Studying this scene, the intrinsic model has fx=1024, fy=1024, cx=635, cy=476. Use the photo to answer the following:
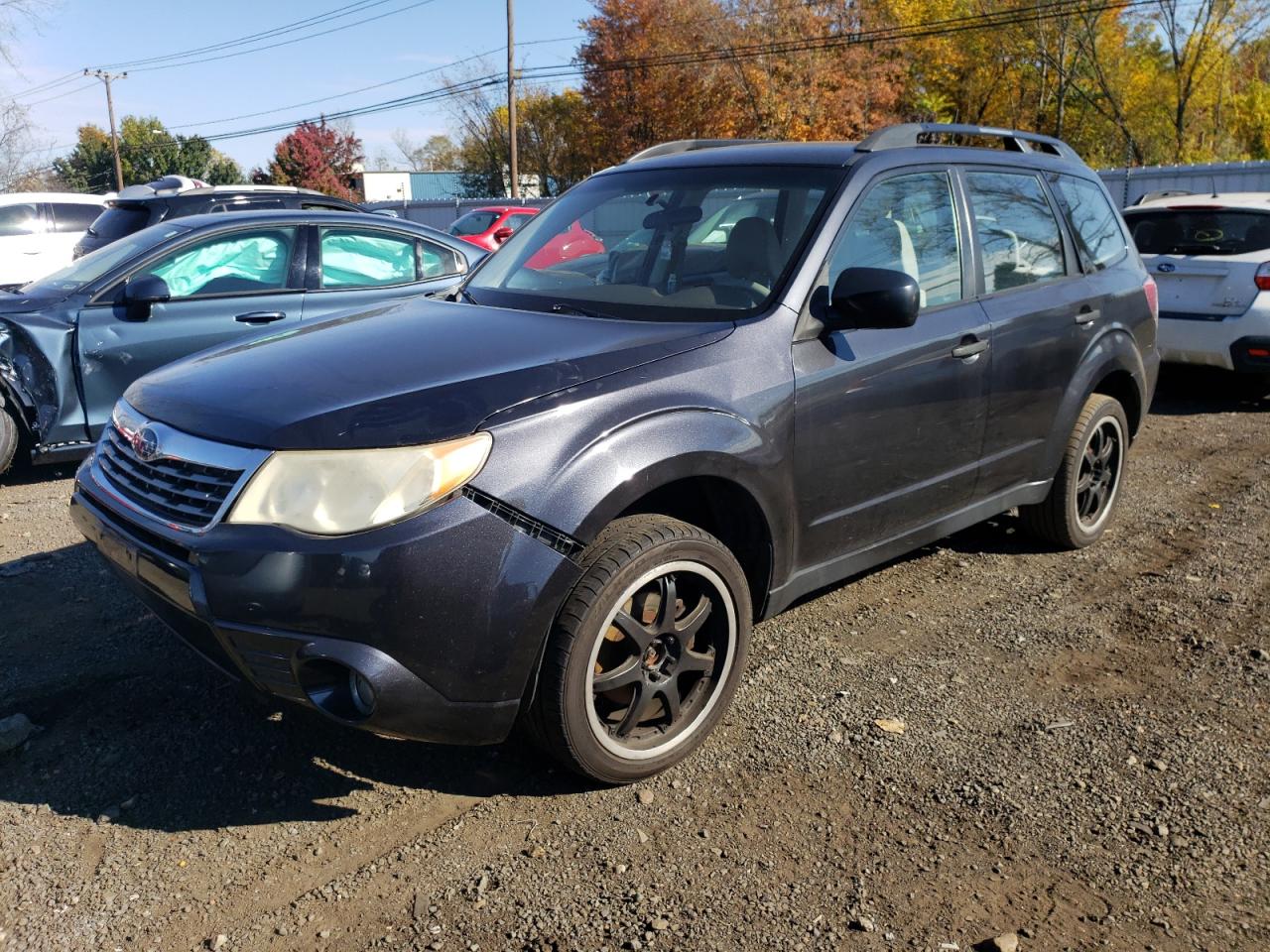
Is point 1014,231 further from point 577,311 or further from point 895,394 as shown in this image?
point 577,311

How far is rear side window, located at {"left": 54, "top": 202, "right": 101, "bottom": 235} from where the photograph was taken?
13859mm

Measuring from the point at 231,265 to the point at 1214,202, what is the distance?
756 cm

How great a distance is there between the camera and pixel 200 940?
237 cm

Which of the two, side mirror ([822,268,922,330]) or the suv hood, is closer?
the suv hood

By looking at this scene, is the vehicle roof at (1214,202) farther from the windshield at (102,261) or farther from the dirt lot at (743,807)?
the windshield at (102,261)

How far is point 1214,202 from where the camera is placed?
8.33m

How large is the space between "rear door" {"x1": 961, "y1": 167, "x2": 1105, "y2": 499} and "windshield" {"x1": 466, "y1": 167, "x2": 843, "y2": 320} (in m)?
0.94

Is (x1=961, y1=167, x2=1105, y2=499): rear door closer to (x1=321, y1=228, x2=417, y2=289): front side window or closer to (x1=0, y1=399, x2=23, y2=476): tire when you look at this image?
(x1=321, y1=228, x2=417, y2=289): front side window

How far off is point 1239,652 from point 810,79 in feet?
120

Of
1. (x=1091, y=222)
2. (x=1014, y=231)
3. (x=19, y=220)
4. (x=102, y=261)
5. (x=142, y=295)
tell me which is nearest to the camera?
(x=1014, y=231)

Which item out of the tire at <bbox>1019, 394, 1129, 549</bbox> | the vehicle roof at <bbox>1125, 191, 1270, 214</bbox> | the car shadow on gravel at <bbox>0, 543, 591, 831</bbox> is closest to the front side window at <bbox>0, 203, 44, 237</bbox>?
the car shadow on gravel at <bbox>0, 543, 591, 831</bbox>

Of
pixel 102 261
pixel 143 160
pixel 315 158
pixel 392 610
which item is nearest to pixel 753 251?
pixel 392 610

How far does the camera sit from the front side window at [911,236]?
11.6 feet

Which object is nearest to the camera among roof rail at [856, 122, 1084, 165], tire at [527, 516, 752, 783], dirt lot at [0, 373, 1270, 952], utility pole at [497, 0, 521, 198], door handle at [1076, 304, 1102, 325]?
dirt lot at [0, 373, 1270, 952]
